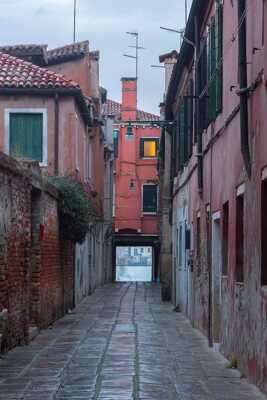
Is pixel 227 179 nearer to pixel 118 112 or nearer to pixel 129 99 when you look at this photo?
pixel 129 99

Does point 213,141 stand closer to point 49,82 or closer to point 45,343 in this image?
point 45,343

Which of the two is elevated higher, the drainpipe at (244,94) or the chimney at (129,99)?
the chimney at (129,99)

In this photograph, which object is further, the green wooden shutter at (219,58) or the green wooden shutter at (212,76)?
the green wooden shutter at (212,76)

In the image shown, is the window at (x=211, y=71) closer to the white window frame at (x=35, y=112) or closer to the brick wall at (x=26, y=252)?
the brick wall at (x=26, y=252)

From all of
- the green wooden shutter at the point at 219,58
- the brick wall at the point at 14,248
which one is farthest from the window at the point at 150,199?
the green wooden shutter at the point at 219,58

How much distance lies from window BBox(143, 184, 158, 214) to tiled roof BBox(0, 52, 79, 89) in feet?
102

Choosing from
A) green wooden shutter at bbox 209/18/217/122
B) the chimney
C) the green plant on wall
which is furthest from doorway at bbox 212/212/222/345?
the chimney

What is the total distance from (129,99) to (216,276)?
45.1 metres

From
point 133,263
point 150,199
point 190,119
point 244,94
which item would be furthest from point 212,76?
point 133,263

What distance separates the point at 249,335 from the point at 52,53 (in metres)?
23.4

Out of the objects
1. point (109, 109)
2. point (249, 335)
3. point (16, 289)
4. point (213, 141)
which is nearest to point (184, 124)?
point (213, 141)

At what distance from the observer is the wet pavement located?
34.6 ft

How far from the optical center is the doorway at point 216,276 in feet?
51.1

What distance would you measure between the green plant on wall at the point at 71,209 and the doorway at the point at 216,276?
698 centimetres
